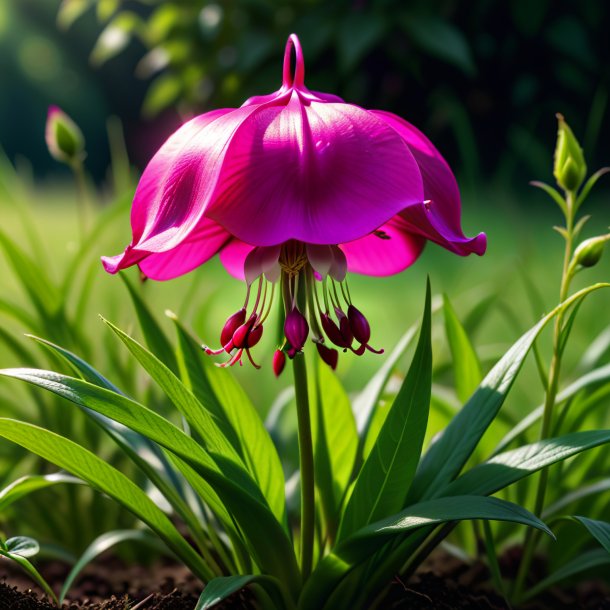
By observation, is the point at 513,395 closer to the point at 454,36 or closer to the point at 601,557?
the point at 601,557

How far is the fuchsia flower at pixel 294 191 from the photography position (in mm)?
656

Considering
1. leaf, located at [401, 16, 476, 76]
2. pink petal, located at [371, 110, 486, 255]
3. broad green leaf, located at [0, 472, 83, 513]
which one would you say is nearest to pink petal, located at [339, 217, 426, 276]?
pink petal, located at [371, 110, 486, 255]

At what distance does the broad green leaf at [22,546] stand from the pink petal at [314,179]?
15.5 inches

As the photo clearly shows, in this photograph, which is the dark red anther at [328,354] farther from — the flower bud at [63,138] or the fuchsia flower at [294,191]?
the flower bud at [63,138]

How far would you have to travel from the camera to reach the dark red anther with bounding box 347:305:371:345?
74 cm

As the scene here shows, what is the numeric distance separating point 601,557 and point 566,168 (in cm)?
48

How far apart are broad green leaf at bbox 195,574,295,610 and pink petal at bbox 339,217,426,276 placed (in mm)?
352

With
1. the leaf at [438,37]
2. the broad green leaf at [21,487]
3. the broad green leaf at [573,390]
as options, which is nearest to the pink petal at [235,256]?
the broad green leaf at [21,487]

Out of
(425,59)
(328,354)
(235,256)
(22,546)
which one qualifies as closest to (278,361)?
(328,354)

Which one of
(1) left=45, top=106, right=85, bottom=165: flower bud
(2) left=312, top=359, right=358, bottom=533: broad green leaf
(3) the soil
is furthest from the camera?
(1) left=45, top=106, right=85, bottom=165: flower bud

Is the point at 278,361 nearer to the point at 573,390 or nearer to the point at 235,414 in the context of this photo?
the point at 235,414

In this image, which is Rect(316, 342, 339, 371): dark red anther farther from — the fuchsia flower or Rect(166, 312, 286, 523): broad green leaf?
Rect(166, 312, 286, 523): broad green leaf

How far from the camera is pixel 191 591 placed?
1.04m

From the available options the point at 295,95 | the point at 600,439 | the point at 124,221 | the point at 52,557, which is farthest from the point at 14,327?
the point at 600,439
